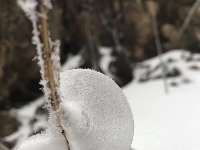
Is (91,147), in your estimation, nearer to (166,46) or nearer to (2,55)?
(2,55)

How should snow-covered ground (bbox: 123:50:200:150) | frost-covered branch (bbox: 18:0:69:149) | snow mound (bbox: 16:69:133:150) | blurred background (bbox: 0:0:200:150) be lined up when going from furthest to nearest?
blurred background (bbox: 0:0:200:150)
snow-covered ground (bbox: 123:50:200:150)
snow mound (bbox: 16:69:133:150)
frost-covered branch (bbox: 18:0:69:149)

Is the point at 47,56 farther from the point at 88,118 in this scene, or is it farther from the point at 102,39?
the point at 102,39

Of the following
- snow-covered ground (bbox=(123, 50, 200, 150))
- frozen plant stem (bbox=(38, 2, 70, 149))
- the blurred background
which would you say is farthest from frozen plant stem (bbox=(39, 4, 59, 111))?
the blurred background

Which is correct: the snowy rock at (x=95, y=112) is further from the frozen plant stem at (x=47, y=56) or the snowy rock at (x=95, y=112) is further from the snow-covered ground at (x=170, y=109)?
the snow-covered ground at (x=170, y=109)

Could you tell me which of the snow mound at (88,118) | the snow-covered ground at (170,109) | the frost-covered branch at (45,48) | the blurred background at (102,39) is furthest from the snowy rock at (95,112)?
the blurred background at (102,39)

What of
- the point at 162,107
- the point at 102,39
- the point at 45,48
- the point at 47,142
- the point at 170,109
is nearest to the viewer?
the point at 45,48

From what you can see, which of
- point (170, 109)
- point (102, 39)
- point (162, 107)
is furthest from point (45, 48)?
point (102, 39)

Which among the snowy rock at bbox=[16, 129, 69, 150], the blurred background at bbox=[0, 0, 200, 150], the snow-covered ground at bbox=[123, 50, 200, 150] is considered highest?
the blurred background at bbox=[0, 0, 200, 150]

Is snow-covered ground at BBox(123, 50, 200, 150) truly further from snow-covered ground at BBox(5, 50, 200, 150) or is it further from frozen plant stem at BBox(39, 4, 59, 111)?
frozen plant stem at BBox(39, 4, 59, 111)
